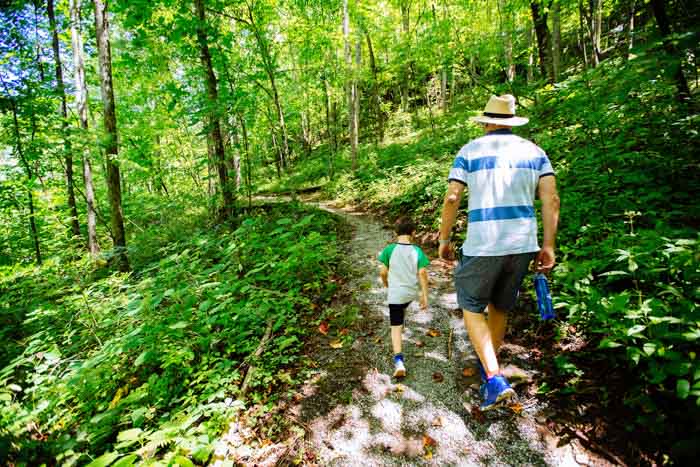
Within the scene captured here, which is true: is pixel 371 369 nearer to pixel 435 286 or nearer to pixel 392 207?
pixel 435 286

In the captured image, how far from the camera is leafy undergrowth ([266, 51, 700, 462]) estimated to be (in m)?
2.11

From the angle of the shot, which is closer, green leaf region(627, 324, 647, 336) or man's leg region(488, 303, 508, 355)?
green leaf region(627, 324, 647, 336)

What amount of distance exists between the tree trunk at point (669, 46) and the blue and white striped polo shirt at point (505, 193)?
3407 millimetres

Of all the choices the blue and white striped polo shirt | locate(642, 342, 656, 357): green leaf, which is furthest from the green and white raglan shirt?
locate(642, 342, 656, 357): green leaf

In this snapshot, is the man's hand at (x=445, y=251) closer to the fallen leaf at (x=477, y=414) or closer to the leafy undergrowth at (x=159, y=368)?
the fallen leaf at (x=477, y=414)

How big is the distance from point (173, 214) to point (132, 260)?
6.87 feet

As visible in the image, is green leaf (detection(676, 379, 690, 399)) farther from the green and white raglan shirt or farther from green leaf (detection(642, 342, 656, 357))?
the green and white raglan shirt

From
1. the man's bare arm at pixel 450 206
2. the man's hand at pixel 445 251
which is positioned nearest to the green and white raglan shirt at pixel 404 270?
the man's hand at pixel 445 251

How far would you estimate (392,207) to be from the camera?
941 centimetres

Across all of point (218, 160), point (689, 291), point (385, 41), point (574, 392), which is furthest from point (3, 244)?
point (385, 41)

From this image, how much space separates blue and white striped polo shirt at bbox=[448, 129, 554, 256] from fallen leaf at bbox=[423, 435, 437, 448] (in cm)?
159

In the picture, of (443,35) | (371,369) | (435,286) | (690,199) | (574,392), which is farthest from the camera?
(443,35)

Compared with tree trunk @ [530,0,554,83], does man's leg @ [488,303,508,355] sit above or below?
below

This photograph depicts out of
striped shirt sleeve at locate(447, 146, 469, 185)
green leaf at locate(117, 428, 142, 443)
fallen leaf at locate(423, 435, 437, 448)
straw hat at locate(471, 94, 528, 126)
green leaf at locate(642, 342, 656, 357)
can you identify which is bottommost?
fallen leaf at locate(423, 435, 437, 448)
